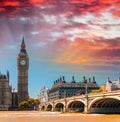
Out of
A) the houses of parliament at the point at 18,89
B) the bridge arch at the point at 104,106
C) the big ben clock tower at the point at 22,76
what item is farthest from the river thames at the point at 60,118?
the big ben clock tower at the point at 22,76

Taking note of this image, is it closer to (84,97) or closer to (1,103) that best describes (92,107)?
(84,97)

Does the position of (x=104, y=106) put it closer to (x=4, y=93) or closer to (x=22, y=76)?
(x=4, y=93)

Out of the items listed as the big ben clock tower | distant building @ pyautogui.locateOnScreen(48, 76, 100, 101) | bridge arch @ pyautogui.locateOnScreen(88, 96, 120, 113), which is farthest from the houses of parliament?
bridge arch @ pyautogui.locateOnScreen(88, 96, 120, 113)

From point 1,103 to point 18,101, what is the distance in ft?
20.0

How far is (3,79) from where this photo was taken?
6331cm

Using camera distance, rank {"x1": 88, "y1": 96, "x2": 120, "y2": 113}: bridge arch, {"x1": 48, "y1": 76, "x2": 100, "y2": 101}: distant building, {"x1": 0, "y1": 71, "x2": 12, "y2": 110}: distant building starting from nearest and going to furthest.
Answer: {"x1": 88, "y1": 96, "x2": 120, "y2": 113}: bridge arch, {"x1": 0, "y1": 71, "x2": 12, "y2": 110}: distant building, {"x1": 48, "y1": 76, "x2": 100, "y2": 101}: distant building

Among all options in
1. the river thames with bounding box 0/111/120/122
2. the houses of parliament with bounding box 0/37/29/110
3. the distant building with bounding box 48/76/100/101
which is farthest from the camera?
the distant building with bounding box 48/76/100/101

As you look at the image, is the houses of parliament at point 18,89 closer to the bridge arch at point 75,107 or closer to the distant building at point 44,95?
the distant building at point 44,95

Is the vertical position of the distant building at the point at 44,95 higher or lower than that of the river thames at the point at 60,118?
higher

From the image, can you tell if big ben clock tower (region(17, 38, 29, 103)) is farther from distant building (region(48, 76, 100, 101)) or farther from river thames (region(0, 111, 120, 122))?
river thames (region(0, 111, 120, 122))

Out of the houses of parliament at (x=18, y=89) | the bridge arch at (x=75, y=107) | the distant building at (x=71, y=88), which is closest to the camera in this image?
the bridge arch at (x=75, y=107)

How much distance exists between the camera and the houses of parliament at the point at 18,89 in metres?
62.5

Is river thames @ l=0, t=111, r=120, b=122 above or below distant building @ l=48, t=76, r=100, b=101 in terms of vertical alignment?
below

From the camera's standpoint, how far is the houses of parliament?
62.5 m
